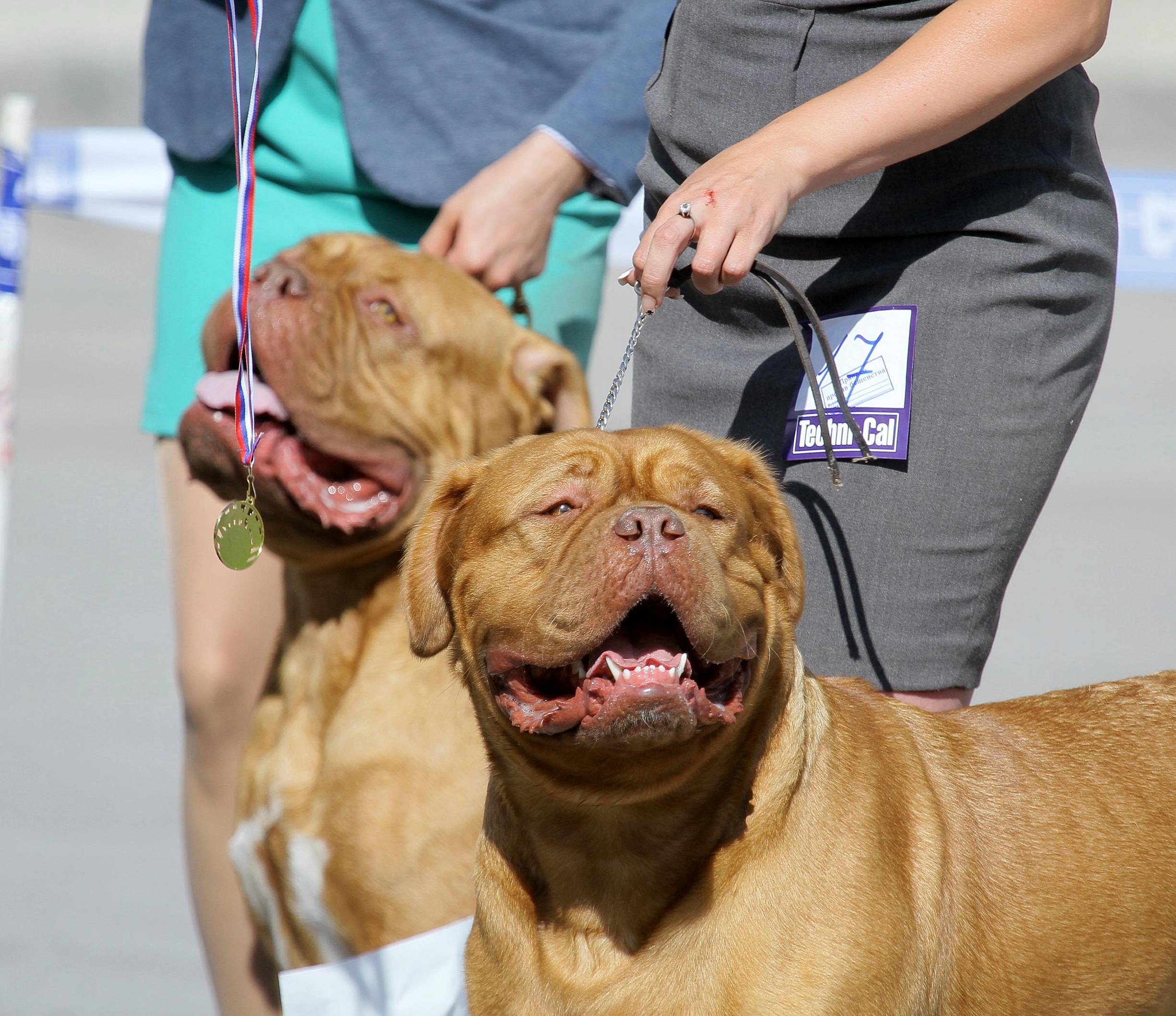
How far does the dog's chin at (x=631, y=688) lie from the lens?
7.48ft

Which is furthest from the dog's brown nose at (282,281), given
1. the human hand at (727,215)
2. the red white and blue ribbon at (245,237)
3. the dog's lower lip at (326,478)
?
the human hand at (727,215)

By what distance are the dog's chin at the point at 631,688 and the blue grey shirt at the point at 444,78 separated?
67.2 inches

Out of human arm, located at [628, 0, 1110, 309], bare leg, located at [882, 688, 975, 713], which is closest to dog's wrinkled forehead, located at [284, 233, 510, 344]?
human arm, located at [628, 0, 1110, 309]

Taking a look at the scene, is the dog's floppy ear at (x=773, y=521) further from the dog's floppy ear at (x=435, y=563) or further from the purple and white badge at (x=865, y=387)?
the dog's floppy ear at (x=435, y=563)

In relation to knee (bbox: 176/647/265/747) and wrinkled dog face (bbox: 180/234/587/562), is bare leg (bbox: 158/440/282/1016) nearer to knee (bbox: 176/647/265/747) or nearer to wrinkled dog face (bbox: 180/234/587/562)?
knee (bbox: 176/647/265/747)

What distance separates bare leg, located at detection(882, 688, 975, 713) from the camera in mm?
2965

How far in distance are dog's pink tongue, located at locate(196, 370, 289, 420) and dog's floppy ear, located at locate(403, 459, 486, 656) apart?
3.31ft

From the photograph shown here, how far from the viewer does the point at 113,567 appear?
789 cm

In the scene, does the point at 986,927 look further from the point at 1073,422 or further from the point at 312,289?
the point at 312,289

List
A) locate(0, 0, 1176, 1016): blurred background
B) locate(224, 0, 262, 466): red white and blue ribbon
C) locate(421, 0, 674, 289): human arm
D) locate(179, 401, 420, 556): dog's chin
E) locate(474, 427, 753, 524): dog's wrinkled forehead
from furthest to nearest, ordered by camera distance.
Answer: locate(0, 0, 1176, 1016): blurred background, locate(421, 0, 674, 289): human arm, locate(179, 401, 420, 556): dog's chin, locate(224, 0, 262, 466): red white and blue ribbon, locate(474, 427, 753, 524): dog's wrinkled forehead

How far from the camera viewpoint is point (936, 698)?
2.99 metres

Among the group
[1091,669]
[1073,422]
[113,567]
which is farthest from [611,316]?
[1073,422]

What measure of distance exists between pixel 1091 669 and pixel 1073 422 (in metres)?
3.89

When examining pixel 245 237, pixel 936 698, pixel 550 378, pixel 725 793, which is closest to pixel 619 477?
pixel 725 793
